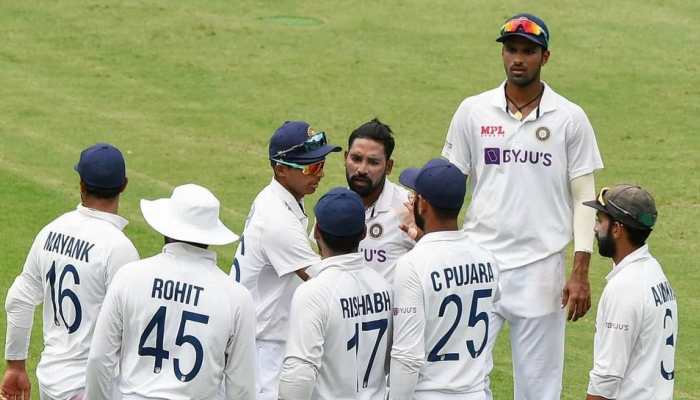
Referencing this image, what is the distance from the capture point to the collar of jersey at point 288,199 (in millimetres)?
8250

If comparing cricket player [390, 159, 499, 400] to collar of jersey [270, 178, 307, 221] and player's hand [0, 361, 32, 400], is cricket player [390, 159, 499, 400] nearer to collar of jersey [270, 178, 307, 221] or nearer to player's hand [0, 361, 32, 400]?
collar of jersey [270, 178, 307, 221]

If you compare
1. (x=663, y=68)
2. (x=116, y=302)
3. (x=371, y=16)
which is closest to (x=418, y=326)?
(x=116, y=302)

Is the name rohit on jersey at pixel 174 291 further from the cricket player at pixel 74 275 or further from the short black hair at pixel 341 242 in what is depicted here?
the cricket player at pixel 74 275

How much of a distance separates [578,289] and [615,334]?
1291 mm

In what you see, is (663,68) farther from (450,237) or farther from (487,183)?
(450,237)

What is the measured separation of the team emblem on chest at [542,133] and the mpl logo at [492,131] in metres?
0.21

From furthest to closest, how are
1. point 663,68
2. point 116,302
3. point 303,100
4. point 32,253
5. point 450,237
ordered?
point 663,68, point 303,100, point 32,253, point 450,237, point 116,302

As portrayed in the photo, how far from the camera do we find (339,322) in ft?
23.0

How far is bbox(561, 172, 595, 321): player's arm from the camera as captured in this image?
28.2 feet

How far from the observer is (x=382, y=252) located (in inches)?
339

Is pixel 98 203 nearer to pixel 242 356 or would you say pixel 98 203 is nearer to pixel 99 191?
pixel 99 191

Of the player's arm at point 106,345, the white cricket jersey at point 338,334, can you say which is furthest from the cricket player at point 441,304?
the player's arm at point 106,345

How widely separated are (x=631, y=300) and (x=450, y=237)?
103 cm

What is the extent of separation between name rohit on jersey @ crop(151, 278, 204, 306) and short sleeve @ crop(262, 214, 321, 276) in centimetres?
117
